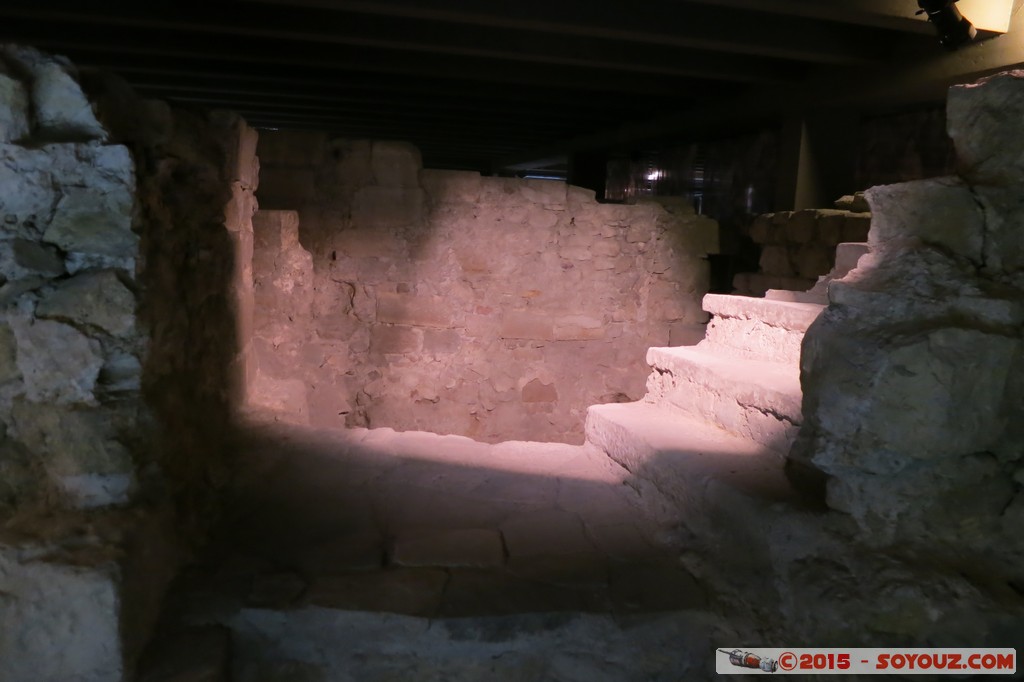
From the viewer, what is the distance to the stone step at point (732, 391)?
7.25ft

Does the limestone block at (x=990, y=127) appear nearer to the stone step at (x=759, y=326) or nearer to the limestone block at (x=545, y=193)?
the stone step at (x=759, y=326)

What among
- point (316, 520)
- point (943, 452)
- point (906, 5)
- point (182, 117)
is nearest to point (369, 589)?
point (316, 520)

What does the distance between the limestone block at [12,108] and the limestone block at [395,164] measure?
10.4ft

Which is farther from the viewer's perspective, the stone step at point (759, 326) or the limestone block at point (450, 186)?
the limestone block at point (450, 186)

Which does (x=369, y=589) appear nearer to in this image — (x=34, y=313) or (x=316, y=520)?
(x=316, y=520)

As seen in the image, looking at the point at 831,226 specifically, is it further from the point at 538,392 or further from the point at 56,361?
the point at 56,361

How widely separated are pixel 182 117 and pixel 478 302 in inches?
115

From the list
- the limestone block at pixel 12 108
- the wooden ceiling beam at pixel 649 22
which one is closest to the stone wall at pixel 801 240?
the wooden ceiling beam at pixel 649 22

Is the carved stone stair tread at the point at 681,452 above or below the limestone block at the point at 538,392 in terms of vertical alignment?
above

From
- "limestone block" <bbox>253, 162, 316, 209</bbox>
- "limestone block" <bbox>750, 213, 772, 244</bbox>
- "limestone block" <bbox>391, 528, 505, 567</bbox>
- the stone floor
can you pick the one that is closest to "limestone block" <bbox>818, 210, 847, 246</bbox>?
"limestone block" <bbox>750, 213, 772, 244</bbox>

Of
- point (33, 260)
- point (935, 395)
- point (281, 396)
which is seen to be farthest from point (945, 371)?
point (281, 396)

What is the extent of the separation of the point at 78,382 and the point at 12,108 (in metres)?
0.62

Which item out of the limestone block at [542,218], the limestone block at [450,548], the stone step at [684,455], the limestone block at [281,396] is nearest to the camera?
the limestone block at [450,548]

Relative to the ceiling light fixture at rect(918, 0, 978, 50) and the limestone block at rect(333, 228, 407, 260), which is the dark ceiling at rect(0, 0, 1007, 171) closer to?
the ceiling light fixture at rect(918, 0, 978, 50)
